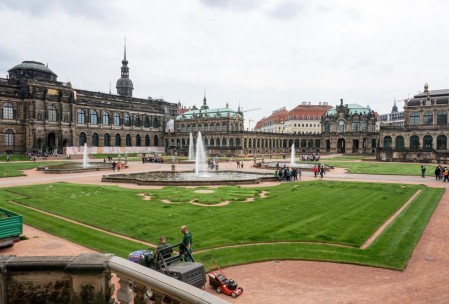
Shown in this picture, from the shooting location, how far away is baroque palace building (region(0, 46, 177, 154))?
3376 inches

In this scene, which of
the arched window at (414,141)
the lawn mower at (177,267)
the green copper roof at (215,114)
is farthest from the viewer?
the green copper roof at (215,114)

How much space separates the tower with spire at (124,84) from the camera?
443ft

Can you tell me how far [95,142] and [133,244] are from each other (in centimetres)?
9660

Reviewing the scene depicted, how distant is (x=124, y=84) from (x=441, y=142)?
107983 millimetres

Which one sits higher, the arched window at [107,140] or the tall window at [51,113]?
the tall window at [51,113]

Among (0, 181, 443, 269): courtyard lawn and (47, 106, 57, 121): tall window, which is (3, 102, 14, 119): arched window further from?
(0, 181, 443, 269): courtyard lawn

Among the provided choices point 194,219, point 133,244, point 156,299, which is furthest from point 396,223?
point 156,299

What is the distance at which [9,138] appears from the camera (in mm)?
84750

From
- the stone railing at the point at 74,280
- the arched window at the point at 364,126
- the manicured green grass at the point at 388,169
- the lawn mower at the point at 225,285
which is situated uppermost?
the arched window at the point at 364,126

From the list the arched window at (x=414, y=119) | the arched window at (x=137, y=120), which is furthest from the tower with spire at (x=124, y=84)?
the arched window at (x=414, y=119)

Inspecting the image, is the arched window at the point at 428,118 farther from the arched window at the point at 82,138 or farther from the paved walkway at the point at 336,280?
the arched window at the point at 82,138

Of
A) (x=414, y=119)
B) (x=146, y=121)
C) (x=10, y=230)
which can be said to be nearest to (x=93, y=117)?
(x=146, y=121)

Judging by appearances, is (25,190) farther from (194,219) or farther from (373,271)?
(373,271)

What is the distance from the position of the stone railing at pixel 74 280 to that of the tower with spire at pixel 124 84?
133481 mm
